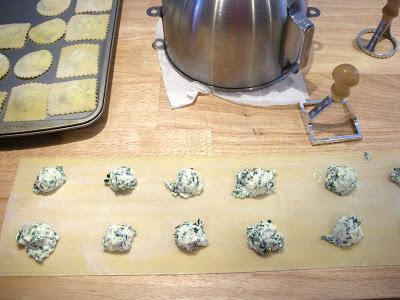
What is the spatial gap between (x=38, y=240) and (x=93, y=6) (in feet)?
2.12

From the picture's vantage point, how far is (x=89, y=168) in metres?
0.74

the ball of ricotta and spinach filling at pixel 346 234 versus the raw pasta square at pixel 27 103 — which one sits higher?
the raw pasta square at pixel 27 103

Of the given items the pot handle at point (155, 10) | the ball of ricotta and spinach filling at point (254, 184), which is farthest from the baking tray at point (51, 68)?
the ball of ricotta and spinach filling at point (254, 184)

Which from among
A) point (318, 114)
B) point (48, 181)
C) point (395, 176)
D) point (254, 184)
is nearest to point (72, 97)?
point (48, 181)

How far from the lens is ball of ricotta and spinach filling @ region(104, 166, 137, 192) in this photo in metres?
0.70

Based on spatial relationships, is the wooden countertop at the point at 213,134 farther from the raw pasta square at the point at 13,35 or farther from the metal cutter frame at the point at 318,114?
the raw pasta square at the point at 13,35

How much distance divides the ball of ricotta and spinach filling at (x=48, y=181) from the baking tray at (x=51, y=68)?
3.6 inches

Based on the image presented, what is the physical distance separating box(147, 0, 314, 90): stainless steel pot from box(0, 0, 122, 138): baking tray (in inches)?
6.5

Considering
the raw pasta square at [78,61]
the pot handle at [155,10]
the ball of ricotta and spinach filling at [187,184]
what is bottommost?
the ball of ricotta and spinach filling at [187,184]

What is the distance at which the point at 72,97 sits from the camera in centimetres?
80

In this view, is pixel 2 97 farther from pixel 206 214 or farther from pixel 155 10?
pixel 206 214

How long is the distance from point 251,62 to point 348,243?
0.40 metres

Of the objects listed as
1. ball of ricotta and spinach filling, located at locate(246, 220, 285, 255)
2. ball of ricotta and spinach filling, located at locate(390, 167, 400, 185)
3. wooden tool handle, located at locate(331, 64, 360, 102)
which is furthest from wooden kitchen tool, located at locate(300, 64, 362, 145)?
ball of ricotta and spinach filling, located at locate(246, 220, 285, 255)

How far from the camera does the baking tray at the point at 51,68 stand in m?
0.75
